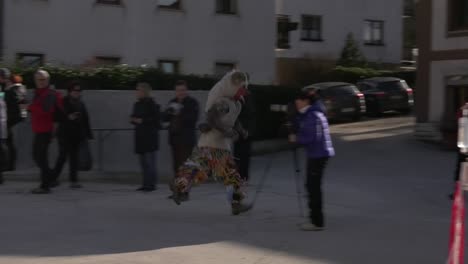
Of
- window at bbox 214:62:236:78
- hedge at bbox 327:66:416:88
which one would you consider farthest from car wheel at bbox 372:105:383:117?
hedge at bbox 327:66:416:88

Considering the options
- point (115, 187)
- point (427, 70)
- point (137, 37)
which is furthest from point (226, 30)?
point (115, 187)

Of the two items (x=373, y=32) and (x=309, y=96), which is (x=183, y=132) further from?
(x=373, y=32)

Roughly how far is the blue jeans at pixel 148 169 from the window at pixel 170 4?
12.6m

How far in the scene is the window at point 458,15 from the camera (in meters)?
19.5

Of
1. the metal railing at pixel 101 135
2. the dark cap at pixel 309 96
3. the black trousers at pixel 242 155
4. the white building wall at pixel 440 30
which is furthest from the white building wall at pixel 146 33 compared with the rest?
the dark cap at pixel 309 96

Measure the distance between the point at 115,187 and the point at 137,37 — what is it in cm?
1154

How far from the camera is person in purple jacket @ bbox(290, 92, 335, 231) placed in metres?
8.18

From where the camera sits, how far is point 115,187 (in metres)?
11.5

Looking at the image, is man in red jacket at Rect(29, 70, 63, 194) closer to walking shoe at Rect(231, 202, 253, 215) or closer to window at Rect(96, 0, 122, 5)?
walking shoe at Rect(231, 202, 253, 215)

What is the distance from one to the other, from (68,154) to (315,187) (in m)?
4.39

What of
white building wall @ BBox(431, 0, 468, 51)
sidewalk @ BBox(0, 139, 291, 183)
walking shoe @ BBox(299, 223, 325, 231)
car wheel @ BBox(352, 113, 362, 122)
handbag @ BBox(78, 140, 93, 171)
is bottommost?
car wheel @ BBox(352, 113, 362, 122)

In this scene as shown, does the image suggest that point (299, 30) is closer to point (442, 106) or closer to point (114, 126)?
point (442, 106)

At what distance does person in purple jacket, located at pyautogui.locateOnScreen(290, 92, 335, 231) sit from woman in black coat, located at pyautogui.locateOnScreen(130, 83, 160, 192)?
3250mm

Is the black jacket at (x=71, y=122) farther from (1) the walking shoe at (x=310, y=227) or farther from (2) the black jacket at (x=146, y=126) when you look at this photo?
(1) the walking shoe at (x=310, y=227)
